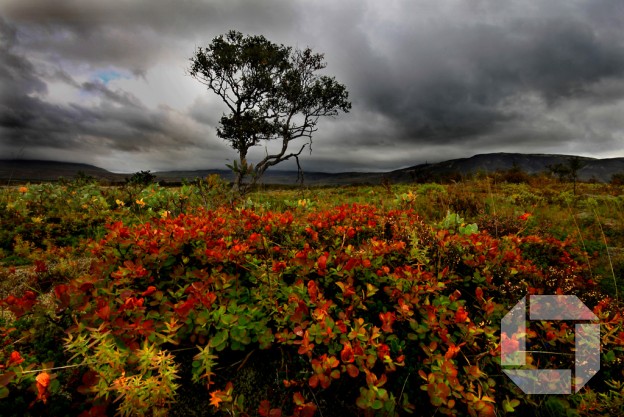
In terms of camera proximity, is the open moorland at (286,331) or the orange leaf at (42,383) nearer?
the orange leaf at (42,383)

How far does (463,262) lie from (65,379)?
3.49 metres

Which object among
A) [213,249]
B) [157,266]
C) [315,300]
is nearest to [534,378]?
[315,300]

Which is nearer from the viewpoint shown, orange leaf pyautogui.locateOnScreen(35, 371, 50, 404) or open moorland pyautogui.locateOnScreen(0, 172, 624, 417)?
orange leaf pyautogui.locateOnScreen(35, 371, 50, 404)

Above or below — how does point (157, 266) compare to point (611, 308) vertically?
above

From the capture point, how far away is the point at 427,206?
25.6 ft

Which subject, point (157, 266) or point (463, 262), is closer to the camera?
point (157, 266)

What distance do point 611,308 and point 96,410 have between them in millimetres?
4002

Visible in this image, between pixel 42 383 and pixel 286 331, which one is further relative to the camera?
pixel 286 331

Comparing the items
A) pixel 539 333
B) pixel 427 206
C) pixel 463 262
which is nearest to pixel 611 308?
pixel 539 333

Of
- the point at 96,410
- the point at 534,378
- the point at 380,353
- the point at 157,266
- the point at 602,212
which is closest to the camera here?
the point at 96,410

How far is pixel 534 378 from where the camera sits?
2.07 metres

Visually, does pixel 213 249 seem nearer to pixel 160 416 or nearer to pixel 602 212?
pixel 160 416

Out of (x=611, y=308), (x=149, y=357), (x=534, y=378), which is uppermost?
(x=149, y=357)

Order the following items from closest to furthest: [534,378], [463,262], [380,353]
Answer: [380,353] < [534,378] < [463,262]
